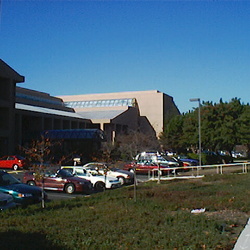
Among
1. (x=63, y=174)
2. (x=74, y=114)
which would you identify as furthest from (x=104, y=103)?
(x=63, y=174)

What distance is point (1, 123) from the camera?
4562 centimetres

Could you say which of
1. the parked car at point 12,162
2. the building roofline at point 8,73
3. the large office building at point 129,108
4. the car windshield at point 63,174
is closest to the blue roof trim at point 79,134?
the building roofline at point 8,73

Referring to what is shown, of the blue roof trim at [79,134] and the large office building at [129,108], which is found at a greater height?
the large office building at [129,108]

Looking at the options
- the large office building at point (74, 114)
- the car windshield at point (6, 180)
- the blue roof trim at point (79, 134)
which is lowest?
the car windshield at point (6, 180)

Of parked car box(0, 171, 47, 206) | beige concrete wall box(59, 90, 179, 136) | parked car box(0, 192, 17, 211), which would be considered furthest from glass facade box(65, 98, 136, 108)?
parked car box(0, 192, 17, 211)

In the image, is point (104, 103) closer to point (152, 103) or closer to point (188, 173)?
point (152, 103)

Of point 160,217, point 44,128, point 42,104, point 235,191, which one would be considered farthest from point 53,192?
point 42,104

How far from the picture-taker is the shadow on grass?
7.07 m

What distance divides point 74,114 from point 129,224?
5760 cm

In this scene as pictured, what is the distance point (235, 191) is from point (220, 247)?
29.5 ft

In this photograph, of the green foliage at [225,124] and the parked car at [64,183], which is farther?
the green foliage at [225,124]

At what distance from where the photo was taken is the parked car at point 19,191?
1389 cm

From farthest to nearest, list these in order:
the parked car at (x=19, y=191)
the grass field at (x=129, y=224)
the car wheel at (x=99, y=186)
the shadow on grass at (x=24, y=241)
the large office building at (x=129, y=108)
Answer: the large office building at (x=129, y=108) → the car wheel at (x=99, y=186) → the parked car at (x=19, y=191) → the grass field at (x=129, y=224) → the shadow on grass at (x=24, y=241)

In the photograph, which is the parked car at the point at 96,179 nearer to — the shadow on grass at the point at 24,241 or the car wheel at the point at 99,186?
the car wheel at the point at 99,186
